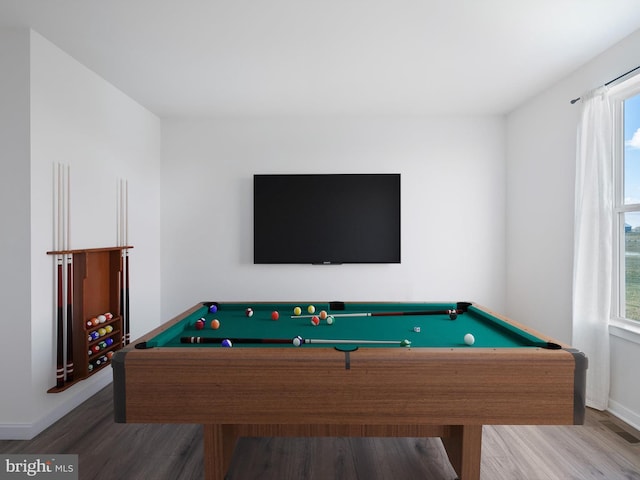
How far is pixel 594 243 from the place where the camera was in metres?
2.74

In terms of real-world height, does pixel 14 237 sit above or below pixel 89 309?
above

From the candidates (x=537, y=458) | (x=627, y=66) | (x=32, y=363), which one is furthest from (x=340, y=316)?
(x=627, y=66)

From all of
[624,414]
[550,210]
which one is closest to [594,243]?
[550,210]

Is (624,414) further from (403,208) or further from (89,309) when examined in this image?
(89,309)

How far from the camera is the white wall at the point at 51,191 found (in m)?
2.38

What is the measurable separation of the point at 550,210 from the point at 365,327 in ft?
7.75

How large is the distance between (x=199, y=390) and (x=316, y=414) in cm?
51

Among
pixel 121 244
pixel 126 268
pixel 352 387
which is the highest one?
pixel 121 244

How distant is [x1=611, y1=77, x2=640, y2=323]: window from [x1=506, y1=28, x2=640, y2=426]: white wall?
211 millimetres

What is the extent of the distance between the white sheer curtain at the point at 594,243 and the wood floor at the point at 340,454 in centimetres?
43

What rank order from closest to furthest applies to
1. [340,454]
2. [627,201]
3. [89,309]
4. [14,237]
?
1. [340,454]
2. [14,237]
3. [627,201]
4. [89,309]

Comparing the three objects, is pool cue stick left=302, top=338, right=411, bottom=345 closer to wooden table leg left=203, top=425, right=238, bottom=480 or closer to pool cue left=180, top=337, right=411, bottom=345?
pool cue left=180, top=337, right=411, bottom=345

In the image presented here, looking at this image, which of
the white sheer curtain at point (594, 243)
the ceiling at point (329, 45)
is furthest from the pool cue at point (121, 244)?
the white sheer curtain at point (594, 243)

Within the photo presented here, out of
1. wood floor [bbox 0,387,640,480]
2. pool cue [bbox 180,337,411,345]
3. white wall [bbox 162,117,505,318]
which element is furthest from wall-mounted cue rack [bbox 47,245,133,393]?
pool cue [bbox 180,337,411,345]
